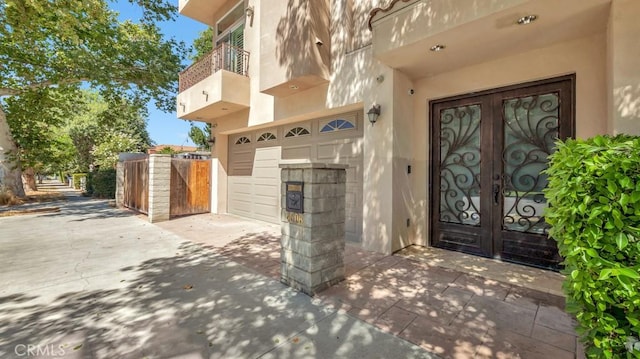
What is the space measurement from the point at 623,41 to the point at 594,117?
3.65ft

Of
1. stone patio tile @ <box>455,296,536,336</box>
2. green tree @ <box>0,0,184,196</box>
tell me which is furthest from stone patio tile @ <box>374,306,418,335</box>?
green tree @ <box>0,0,184,196</box>

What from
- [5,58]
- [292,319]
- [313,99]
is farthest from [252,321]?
[5,58]

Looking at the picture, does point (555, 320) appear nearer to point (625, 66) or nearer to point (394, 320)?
point (394, 320)

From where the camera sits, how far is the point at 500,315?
2939 mm

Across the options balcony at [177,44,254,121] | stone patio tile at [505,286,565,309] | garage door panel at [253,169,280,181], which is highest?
balcony at [177,44,254,121]

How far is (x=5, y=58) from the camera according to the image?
10.4m

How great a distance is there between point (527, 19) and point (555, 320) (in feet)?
11.8

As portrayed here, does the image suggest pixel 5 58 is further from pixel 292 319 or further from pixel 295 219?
pixel 292 319

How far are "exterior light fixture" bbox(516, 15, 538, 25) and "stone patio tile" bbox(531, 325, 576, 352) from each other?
143 inches

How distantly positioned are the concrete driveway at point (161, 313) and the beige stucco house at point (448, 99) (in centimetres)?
262

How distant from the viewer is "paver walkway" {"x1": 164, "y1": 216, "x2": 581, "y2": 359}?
245 cm

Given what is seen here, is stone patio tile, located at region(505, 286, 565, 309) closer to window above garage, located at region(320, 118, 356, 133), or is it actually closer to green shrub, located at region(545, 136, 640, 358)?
green shrub, located at region(545, 136, 640, 358)

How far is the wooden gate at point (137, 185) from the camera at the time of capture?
9.54m

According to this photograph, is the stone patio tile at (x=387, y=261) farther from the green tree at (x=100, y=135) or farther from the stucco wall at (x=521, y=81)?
the green tree at (x=100, y=135)
